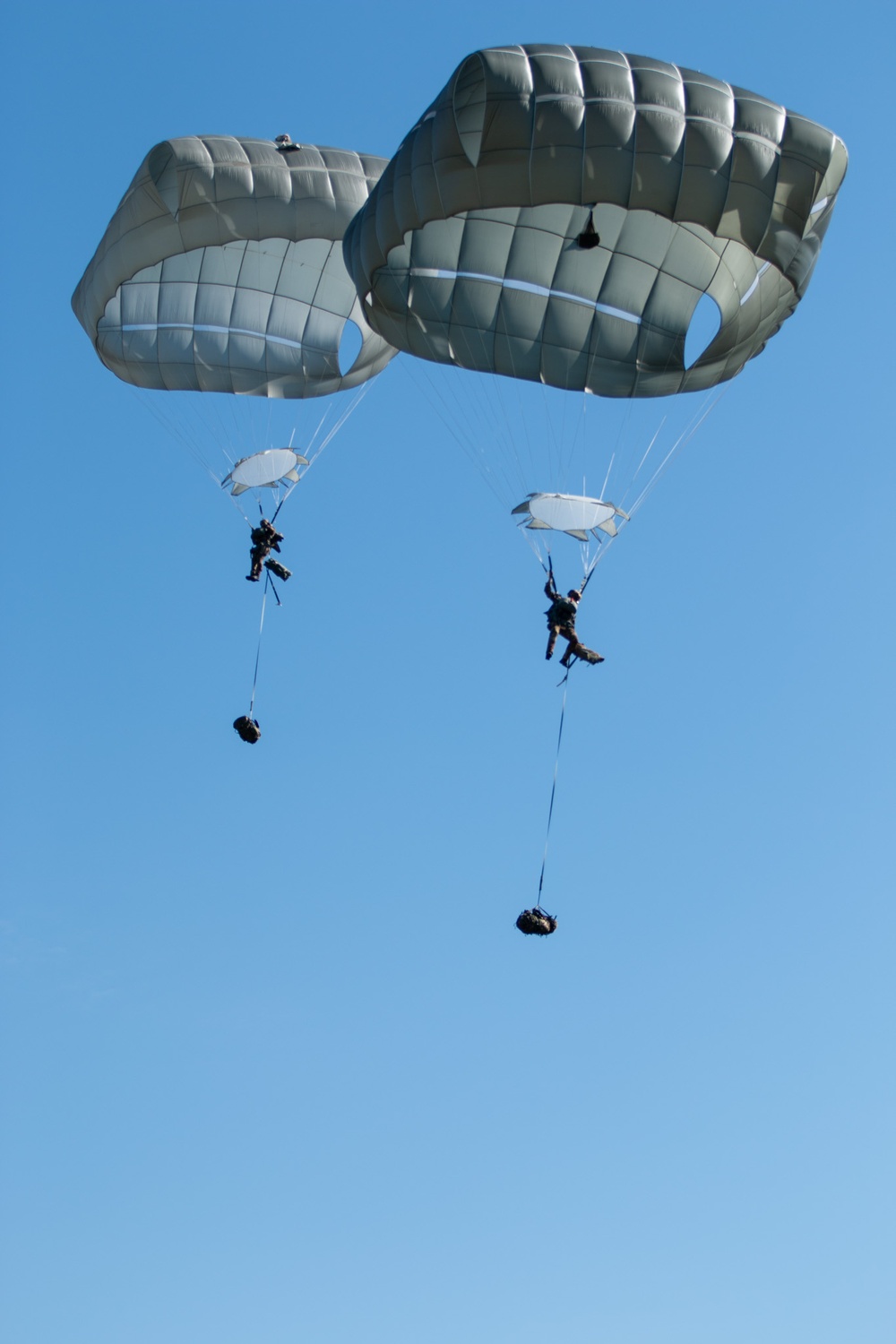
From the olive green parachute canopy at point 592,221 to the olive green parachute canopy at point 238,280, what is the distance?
2.35 meters

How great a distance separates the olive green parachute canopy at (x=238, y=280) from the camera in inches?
936

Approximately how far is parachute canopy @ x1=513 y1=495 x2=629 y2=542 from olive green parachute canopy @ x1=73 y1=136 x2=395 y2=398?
4516 mm

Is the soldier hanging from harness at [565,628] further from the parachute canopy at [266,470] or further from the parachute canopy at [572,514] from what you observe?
the parachute canopy at [266,470]

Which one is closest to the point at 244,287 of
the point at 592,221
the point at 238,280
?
the point at 238,280

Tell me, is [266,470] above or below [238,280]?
below

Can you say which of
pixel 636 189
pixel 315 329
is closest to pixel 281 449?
pixel 315 329

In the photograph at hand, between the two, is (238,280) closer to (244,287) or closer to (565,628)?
(244,287)

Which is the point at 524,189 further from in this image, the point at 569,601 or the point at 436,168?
the point at 569,601

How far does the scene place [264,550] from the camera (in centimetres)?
2461

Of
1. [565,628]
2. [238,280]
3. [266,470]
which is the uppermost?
[238,280]

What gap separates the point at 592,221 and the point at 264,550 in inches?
241

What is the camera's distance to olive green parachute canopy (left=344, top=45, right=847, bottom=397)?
19.7m

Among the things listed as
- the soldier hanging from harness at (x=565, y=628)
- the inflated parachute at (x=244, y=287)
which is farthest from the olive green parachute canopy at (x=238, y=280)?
the soldier hanging from harness at (x=565, y=628)

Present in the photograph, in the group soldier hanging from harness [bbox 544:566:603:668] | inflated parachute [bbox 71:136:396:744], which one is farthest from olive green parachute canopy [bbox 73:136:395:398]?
soldier hanging from harness [bbox 544:566:603:668]
